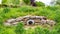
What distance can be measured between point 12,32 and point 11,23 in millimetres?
1553

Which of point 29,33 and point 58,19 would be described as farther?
point 58,19

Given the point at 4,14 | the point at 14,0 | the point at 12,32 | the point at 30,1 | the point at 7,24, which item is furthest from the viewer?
the point at 14,0

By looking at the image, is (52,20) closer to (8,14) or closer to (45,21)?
(45,21)

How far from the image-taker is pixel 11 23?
7.16 m

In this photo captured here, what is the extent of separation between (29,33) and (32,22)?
1.52 meters

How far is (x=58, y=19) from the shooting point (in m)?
7.20

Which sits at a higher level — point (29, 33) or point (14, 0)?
point (29, 33)

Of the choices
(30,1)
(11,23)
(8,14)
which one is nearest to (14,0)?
(30,1)

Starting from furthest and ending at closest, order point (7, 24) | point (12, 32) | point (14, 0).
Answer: point (14, 0) < point (7, 24) < point (12, 32)

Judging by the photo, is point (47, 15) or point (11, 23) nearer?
point (11, 23)

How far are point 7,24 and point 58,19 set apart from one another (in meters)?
1.47

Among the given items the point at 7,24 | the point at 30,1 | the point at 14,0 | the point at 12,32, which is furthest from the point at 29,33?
the point at 14,0

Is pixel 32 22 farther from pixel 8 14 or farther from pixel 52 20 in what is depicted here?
pixel 8 14

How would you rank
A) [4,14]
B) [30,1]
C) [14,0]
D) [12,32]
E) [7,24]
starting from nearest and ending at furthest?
[12,32]
[7,24]
[4,14]
[30,1]
[14,0]
